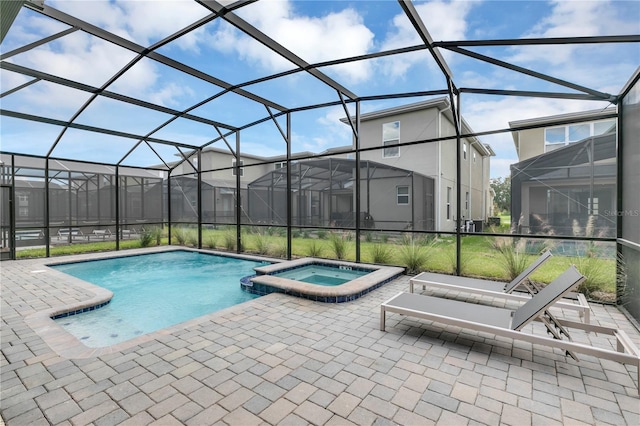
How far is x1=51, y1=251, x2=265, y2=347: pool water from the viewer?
4.23m

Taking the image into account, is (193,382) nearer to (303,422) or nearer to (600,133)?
(303,422)

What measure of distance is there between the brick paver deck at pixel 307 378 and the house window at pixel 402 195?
27.7 feet

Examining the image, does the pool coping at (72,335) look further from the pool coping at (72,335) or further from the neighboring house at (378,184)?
the neighboring house at (378,184)

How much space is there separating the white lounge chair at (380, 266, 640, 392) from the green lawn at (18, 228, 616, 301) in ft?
7.57

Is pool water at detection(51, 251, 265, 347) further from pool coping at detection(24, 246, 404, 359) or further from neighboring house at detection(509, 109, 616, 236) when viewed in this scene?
neighboring house at detection(509, 109, 616, 236)

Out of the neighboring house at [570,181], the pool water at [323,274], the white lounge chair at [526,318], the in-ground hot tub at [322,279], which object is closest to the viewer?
the white lounge chair at [526,318]

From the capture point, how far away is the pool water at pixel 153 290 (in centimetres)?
423

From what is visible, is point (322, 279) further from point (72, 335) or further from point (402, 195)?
point (402, 195)

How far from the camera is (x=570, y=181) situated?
266 inches

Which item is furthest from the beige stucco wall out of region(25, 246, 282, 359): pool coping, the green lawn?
region(25, 246, 282, 359): pool coping

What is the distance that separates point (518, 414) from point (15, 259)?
448 inches

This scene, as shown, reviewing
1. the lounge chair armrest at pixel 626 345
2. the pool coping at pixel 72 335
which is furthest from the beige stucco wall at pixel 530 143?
the pool coping at pixel 72 335

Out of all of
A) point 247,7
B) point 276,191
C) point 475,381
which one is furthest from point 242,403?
point 276,191

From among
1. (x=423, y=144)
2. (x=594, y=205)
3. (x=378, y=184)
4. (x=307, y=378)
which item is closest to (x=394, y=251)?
(x=594, y=205)
